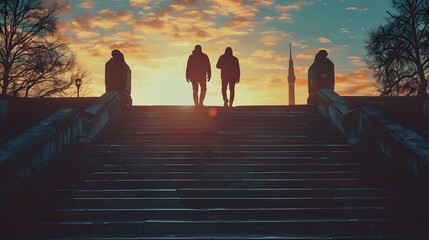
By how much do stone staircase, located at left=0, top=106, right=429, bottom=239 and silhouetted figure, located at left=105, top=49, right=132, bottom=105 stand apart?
348 cm

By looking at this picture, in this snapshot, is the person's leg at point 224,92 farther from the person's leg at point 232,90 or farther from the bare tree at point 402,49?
the bare tree at point 402,49

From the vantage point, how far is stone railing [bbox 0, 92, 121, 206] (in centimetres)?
664

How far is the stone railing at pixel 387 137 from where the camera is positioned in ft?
22.9

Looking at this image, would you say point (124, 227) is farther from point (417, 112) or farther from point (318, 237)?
point (417, 112)

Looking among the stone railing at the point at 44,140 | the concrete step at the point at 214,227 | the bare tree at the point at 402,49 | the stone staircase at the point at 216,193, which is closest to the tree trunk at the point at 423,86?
the bare tree at the point at 402,49

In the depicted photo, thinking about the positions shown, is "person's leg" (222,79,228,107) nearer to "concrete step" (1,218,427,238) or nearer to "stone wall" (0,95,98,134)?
"stone wall" (0,95,98,134)

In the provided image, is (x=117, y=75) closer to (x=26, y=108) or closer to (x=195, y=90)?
(x=195, y=90)

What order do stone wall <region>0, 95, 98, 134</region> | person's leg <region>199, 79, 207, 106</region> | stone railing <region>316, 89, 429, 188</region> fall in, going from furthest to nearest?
person's leg <region>199, 79, 207, 106</region>
stone wall <region>0, 95, 98, 134</region>
stone railing <region>316, 89, 429, 188</region>

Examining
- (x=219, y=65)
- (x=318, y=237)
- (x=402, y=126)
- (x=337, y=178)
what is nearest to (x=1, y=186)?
(x=318, y=237)

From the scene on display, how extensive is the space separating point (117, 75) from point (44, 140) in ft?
18.4

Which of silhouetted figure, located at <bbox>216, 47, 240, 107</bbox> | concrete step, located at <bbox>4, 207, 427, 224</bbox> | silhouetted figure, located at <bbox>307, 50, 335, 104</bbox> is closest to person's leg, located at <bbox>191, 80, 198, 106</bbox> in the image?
silhouetted figure, located at <bbox>216, 47, 240, 107</bbox>

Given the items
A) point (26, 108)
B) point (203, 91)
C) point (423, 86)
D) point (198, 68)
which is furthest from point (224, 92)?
point (423, 86)

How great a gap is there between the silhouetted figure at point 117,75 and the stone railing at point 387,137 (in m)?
5.64

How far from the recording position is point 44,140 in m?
7.74
